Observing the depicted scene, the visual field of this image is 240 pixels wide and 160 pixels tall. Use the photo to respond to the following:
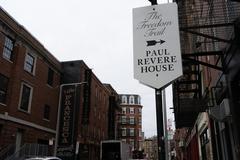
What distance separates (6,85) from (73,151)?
A: 10.6 m

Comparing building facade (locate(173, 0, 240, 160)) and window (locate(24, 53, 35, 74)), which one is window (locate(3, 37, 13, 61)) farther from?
building facade (locate(173, 0, 240, 160))

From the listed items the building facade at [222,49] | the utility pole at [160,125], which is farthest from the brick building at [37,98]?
the utility pole at [160,125]

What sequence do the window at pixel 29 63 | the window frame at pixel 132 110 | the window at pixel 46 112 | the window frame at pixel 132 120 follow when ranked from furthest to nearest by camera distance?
the window frame at pixel 132 110
the window frame at pixel 132 120
the window at pixel 46 112
the window at pixel 29 63

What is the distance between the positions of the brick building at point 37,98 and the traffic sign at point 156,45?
19.6 m

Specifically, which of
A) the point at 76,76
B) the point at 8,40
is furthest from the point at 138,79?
the point at 76,76

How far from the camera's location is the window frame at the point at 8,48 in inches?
896

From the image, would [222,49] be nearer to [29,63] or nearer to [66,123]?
[29,63]

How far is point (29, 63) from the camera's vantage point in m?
26.4

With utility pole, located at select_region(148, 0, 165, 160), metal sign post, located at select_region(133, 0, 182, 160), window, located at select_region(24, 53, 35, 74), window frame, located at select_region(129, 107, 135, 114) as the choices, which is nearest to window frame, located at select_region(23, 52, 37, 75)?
window, located at select_region(24, 53, 35, 74)

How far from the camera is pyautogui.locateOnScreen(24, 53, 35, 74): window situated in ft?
84.7

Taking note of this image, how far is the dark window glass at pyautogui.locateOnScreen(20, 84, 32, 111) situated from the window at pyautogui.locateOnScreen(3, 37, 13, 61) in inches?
114

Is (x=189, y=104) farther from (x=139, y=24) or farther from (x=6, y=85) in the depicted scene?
(x=6, y=85)

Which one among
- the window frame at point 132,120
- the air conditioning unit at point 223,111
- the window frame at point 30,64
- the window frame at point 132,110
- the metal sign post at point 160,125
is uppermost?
the window frame at point 132,110

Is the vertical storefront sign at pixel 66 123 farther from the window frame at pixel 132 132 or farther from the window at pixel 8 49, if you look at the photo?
the window frame at pixel 132 132
